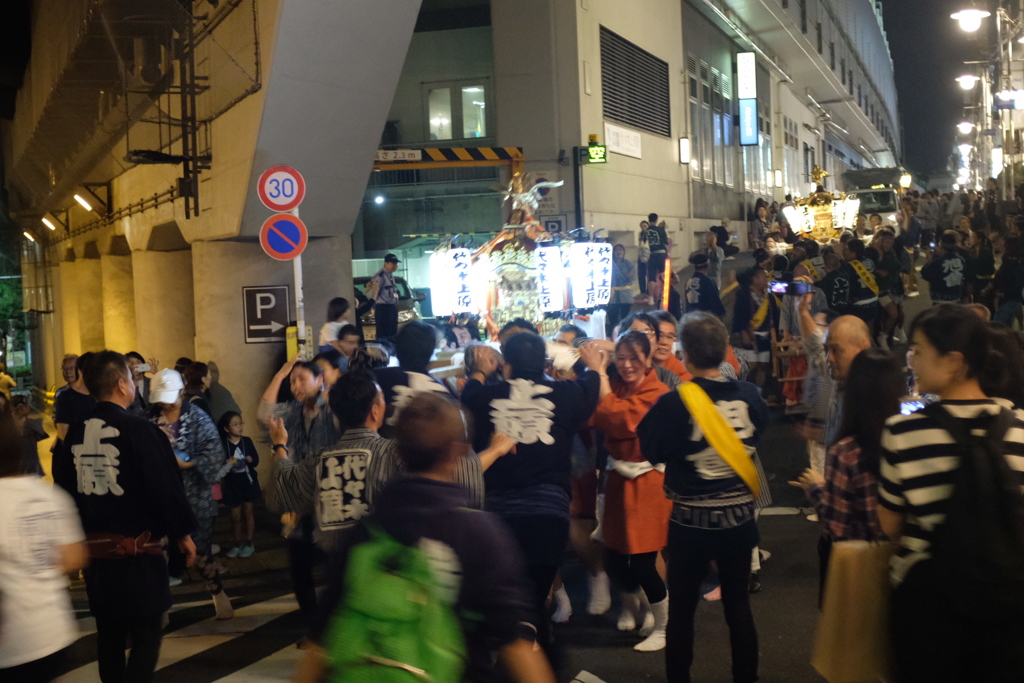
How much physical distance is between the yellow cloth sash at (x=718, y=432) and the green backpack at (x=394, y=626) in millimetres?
2190

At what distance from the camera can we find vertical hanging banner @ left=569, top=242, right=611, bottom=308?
416 inches

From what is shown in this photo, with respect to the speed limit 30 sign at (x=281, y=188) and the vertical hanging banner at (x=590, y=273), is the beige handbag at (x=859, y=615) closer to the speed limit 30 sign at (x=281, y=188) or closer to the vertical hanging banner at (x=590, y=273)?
the speed limit 30 sign at (x=281, y=188)

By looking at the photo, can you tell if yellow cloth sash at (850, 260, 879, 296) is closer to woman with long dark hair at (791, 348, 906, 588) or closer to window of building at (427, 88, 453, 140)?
woman with long dark hair at (791, 348, 906, 588)

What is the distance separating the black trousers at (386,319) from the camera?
15.4 m

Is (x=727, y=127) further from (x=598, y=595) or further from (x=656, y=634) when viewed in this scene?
(x=656, y=634)

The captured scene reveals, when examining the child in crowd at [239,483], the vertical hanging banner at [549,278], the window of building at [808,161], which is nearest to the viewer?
the child in crowd at [239,483]

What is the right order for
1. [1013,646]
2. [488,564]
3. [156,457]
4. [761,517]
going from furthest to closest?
[761,517], [156,457], [1013,646], [488,564]

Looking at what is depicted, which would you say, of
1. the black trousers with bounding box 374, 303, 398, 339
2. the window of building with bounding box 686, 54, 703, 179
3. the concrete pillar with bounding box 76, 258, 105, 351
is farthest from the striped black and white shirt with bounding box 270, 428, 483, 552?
the window of building with bounding box 686, 54, 703, 179

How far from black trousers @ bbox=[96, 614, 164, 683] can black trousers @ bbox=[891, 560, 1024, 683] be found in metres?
3.26

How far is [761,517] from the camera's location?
8500 millimetres

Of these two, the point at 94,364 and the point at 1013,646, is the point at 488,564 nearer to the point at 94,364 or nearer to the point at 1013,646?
the point at 1013,646

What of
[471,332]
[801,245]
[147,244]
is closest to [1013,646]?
[471,332]

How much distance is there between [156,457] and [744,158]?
3314 cm

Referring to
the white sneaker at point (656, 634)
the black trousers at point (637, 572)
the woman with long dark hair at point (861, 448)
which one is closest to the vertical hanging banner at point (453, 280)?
the black trousers at point (637, 572)
